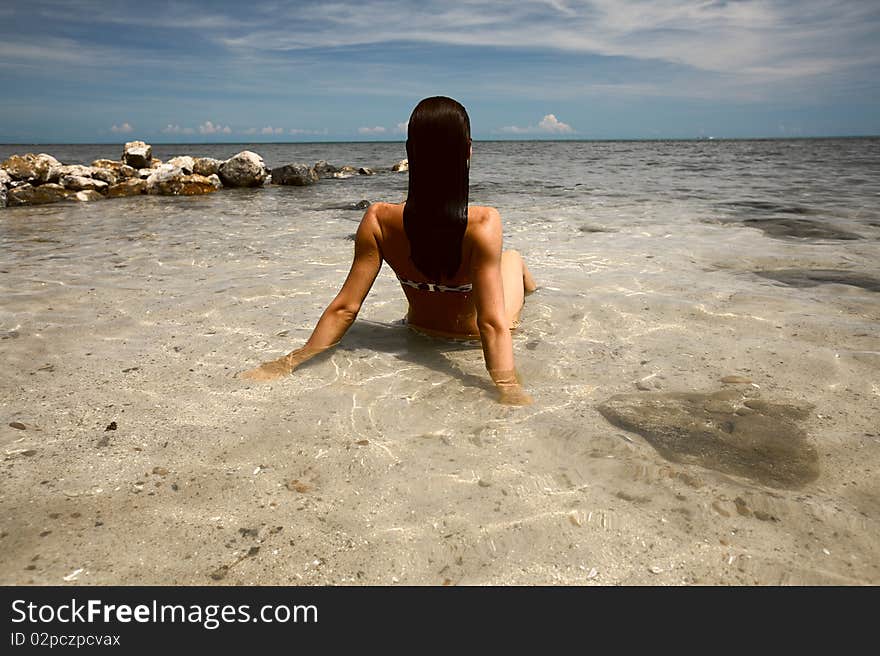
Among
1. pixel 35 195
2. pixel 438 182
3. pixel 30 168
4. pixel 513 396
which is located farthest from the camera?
pixel 30 168

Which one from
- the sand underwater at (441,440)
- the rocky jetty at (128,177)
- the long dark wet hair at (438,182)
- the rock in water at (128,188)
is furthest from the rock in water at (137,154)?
the long dark wet hair at (438,182)

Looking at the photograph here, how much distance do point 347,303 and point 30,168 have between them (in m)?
14.7

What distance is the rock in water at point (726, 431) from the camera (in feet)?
6.97

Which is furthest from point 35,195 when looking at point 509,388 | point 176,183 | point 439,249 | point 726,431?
point 726,431

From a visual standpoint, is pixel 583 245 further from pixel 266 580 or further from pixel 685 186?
pixel 685 186

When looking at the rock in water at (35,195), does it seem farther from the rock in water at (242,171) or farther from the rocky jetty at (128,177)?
the rock in water at (242,171)

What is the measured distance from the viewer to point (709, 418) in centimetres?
250

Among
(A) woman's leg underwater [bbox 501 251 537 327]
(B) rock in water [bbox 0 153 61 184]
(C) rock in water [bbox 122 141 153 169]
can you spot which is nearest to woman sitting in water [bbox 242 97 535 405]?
(A) woman's leg underwater [bbox 501 251 537 327]

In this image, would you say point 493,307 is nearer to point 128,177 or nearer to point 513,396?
point 513,396

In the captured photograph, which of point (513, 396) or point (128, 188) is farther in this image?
point (128, 188)

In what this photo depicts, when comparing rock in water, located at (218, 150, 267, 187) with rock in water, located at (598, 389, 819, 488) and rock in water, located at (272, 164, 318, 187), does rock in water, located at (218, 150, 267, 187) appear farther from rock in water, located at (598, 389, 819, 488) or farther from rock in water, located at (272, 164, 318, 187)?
rock in water, located at (598, 389, 819, 488)

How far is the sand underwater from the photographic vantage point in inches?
66.0

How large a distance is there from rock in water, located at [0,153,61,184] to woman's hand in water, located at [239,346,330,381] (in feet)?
46.7

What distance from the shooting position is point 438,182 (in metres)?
2.56
